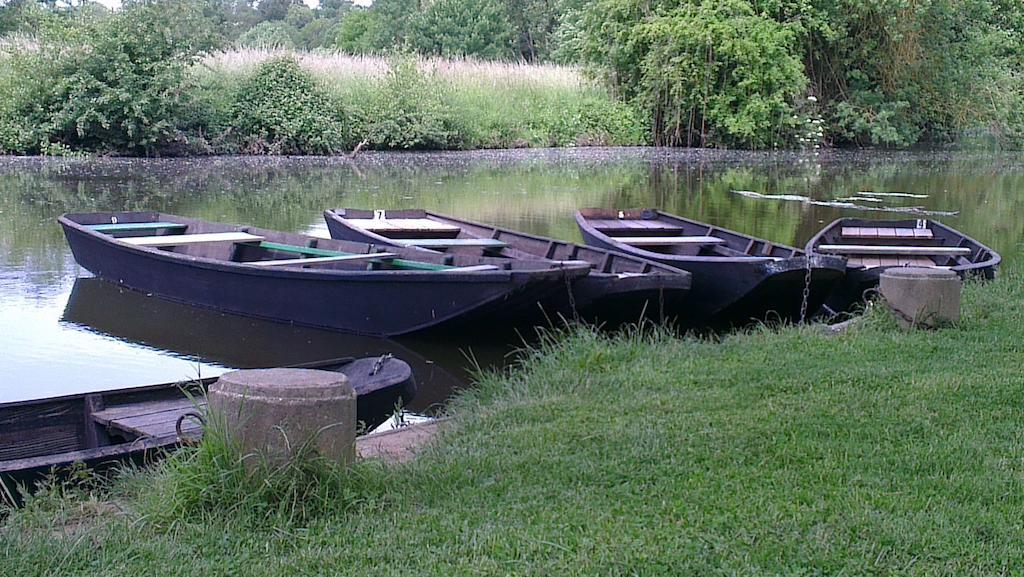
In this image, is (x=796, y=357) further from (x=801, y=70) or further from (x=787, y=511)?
(x=801, y=70)

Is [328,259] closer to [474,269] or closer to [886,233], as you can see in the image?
[474,269]

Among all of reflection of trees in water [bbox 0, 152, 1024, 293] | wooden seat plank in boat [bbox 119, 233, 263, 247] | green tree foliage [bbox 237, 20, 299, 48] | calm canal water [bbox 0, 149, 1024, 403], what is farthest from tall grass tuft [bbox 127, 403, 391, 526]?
green tree foliage [bbox 237, 20, 299, 48]

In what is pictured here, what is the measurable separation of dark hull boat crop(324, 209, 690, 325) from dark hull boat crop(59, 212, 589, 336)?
0.86ft

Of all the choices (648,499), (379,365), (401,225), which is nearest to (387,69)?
(401,225)

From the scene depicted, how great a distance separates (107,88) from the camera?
2800 centimetres

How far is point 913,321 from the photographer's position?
7.78 metres

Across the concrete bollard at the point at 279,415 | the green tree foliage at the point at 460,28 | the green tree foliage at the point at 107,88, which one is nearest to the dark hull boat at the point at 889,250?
the concrete bollard at the point at 279,415

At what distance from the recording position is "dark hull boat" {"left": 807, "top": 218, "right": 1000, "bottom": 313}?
10164 mm

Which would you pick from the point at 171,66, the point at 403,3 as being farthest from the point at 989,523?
the point at 403,3

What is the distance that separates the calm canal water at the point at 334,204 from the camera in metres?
9.64

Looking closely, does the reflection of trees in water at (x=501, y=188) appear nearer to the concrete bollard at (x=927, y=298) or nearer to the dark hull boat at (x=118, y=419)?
the dark hull boat at (x=118, y=419)

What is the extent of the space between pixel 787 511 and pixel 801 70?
33.2 meters

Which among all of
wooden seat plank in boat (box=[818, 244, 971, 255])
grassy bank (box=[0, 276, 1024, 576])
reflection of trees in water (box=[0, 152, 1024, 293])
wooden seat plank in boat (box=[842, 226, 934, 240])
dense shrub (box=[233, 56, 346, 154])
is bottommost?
reflection of trees in water (box=[0, 152, 1024, 293])

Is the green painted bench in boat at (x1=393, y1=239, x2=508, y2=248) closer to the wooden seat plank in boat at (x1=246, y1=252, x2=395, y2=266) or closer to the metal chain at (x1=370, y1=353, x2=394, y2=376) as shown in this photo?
the wooden seat plank in boat at (x1=246, y1=252, x2=395, y2=266)
